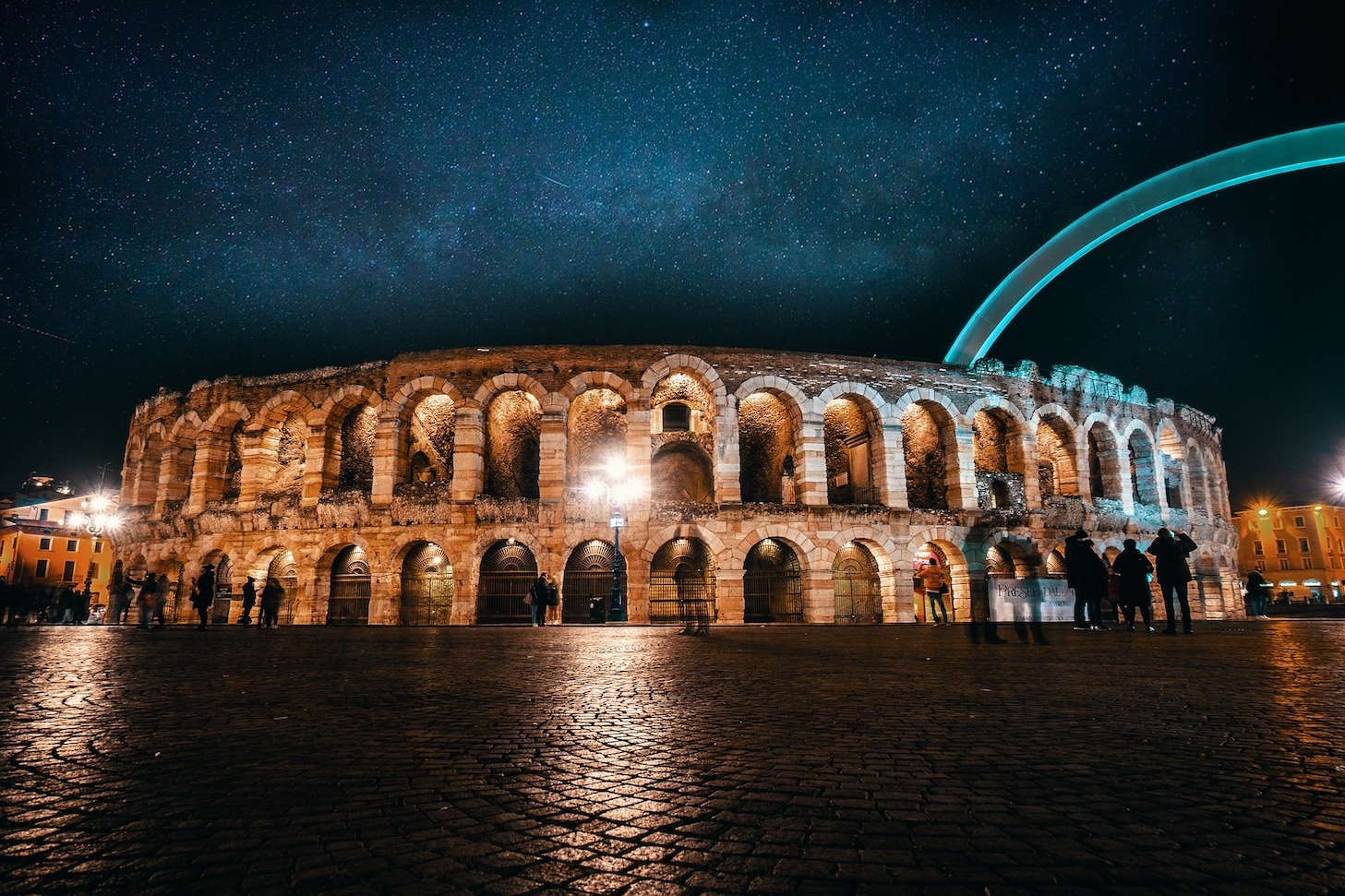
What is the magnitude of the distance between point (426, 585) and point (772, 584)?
36.7ft

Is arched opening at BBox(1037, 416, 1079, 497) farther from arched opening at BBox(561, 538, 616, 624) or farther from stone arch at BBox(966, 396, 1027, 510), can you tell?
arched opening at BBox(561, 538, 616, 624)

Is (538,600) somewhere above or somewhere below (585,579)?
below

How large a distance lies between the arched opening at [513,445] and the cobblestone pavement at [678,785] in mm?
17055

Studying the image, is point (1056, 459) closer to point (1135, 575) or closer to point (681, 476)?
point (681, 476)

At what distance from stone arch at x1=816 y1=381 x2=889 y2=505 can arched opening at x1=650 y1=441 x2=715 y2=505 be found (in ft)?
14.8

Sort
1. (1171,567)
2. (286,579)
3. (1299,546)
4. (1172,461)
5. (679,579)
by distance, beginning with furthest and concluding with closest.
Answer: (1299,546) → (1172,461) → (286,579) → (679,579) → (1171,567)

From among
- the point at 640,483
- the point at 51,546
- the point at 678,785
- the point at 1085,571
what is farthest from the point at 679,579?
the point at 51,546

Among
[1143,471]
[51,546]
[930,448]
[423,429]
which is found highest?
[423,429]

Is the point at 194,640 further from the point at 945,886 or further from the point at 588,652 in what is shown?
the point at 945,886

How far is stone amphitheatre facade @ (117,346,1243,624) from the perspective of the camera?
20.5 metres

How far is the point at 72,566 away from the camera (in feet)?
177

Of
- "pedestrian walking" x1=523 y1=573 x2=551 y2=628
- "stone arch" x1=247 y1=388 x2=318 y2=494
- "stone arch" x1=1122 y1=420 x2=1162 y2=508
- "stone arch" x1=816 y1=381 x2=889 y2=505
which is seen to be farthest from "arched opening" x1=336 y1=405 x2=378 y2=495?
"stone arch" x1=1122 y1=420 x2=1162 y2=508

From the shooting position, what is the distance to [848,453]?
79.4ft

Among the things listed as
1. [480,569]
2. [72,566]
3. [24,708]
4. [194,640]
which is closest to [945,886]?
[24,708]
